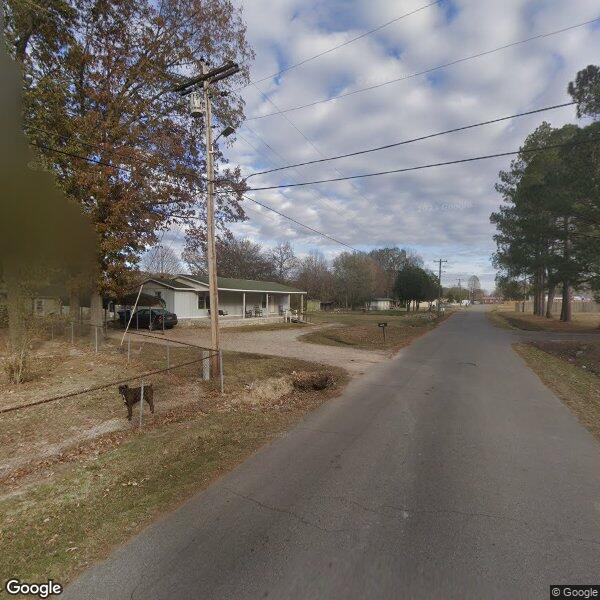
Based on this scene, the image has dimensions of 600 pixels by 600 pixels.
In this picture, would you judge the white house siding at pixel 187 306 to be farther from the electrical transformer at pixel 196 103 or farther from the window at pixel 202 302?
the electrical transformer at pixel 196 103

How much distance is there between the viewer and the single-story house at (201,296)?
27547 mm

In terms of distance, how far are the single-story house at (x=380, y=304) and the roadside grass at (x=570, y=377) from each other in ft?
178

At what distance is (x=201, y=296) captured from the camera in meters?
29.9

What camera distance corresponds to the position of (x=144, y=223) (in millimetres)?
15328

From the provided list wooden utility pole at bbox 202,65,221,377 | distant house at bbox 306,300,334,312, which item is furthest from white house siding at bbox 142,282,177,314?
distant house at bbox 306,300,334,312

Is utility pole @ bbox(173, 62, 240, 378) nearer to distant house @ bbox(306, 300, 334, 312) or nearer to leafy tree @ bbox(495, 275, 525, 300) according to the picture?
leafy tree @ bbox(495, 275, 525, 300)

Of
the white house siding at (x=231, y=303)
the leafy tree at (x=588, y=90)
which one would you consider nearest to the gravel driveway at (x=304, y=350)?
the white house siding at (x=231, y=303)

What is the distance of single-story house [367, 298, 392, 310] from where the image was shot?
74.2m

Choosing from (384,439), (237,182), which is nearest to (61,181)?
(237,182)

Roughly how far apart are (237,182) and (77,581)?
51.2 feet

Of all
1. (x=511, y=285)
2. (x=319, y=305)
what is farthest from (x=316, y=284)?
(x=511, y=285)

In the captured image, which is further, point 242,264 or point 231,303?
point 242,264

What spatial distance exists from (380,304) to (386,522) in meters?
75.0

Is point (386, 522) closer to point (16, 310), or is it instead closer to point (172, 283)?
point (16, 310)
